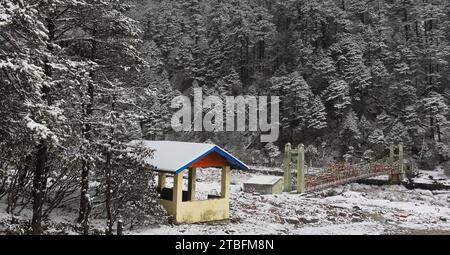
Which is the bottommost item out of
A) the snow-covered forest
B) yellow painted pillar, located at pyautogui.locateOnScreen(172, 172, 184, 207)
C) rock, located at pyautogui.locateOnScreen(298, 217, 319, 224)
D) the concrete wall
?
rock, located at pyautogui.locateOnScreen(298, 217, 319, 224)

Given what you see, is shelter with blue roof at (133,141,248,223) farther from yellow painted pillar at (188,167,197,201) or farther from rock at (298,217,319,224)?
rock at (298,217,319,224)

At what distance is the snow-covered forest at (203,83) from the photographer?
9211 mm

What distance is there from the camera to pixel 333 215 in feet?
60.4

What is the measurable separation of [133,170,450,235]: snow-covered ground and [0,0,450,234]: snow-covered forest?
321cm

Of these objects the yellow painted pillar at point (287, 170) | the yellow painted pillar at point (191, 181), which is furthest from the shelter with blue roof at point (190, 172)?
the yellow painted pillar at point (287, 170)

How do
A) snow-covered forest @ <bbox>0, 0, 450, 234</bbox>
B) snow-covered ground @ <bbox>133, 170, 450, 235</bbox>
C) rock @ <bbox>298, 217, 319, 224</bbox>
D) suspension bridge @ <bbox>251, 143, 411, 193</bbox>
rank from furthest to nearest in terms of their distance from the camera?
suspension bridge @ <bbox>251, 143, 411, 193</bbox> < rock @ <bbox>298, 217, 319, 224</bbox> < snow-covered ground @ <bbox>133, 170, 450, 235</bbox> < snow-covered forest @ <bbox>0, 0, 450, 234</bbox>

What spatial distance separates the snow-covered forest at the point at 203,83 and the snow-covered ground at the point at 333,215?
3.21 m

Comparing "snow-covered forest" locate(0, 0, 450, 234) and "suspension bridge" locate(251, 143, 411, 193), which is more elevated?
"snow-covered forest" locate(0, 0, 450, 234)

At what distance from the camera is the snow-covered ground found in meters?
14.5

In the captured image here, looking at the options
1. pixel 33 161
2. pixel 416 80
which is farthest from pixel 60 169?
pixel 416 80

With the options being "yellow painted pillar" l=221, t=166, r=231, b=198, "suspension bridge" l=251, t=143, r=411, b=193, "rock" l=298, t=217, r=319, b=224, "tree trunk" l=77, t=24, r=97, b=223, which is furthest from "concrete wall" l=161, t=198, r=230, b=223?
"suspension bridge" l=251, t=143, r=411, b=193

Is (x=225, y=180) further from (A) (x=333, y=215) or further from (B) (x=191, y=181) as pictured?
(A) (x=333, y=215)

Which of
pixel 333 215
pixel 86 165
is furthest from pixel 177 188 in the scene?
pixel 333 215
